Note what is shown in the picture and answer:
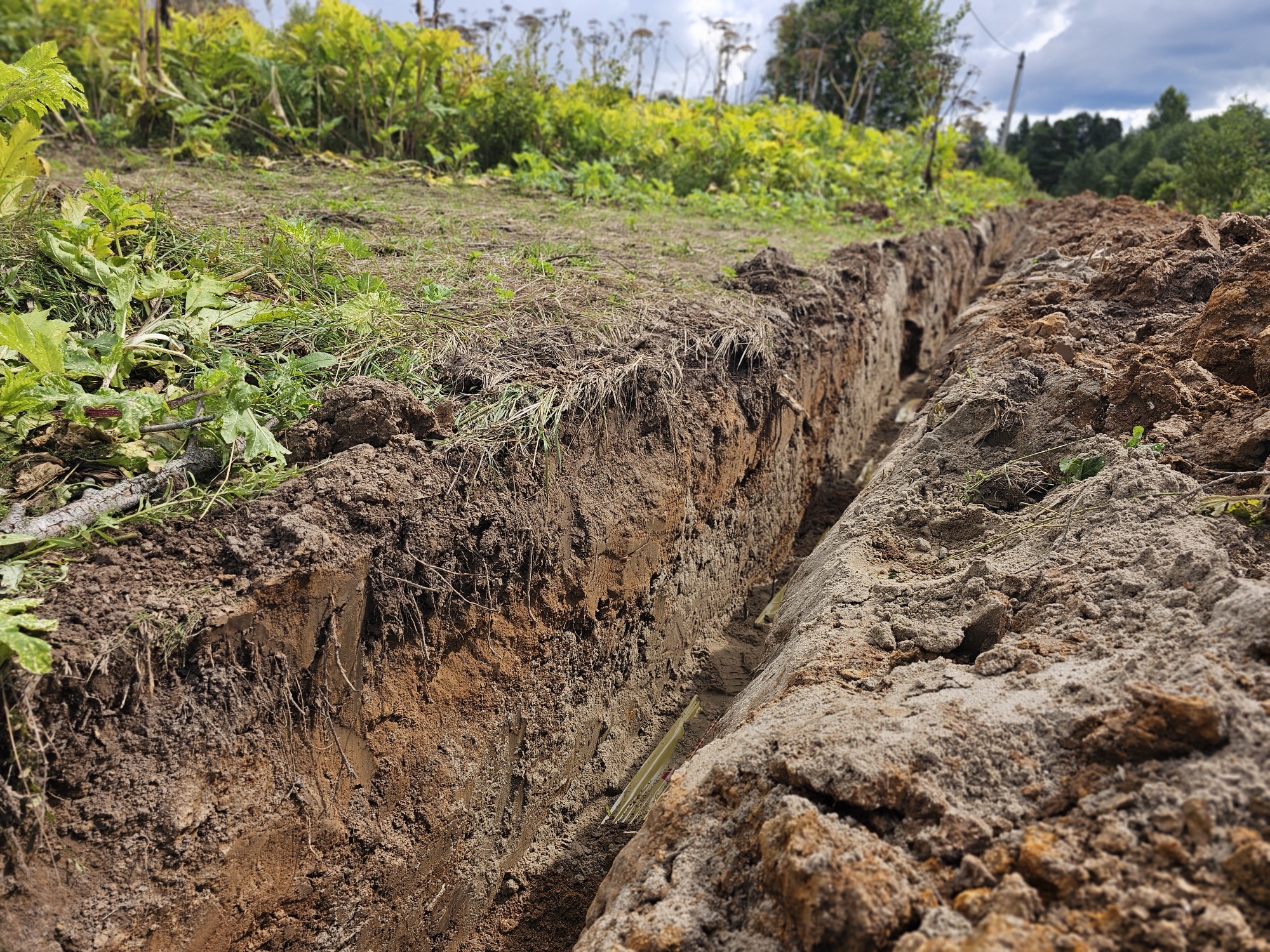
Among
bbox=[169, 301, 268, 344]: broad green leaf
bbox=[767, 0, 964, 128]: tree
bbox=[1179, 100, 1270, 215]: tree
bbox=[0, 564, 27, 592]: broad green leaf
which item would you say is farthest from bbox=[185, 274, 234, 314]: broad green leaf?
bbox=[767, 0, 964, 128]: tree

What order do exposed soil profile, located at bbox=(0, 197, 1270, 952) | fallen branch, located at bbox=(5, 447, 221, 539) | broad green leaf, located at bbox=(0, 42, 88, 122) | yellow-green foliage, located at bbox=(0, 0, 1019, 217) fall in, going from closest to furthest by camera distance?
exposed soil profile, located at bbox=(0, 197, 1270, 952), fallen branch, located at bbox=(5, 447, 221, 539), broad green leaf, located at bbox=(0, 42, 88, 122), yellow-green foliage, located at bbox=(0, 0, 1019, 217)

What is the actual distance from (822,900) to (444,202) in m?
5.82

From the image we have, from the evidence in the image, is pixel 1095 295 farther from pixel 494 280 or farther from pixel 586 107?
pixel 586 107

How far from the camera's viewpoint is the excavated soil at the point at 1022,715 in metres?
1.35

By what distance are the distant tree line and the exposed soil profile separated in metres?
8.39

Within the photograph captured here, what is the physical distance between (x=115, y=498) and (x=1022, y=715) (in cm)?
236

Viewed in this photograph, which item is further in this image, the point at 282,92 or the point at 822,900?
the point at 282,92

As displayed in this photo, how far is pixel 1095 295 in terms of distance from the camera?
15.2 feet

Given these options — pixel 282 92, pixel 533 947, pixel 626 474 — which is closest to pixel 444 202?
pixel 282 92

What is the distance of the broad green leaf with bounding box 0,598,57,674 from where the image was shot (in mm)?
1576

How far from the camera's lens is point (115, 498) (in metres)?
2.08

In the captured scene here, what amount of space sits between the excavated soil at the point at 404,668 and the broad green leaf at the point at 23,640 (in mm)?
73

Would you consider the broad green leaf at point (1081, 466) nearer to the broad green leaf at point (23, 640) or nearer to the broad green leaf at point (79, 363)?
the broad green leaf at point (23, 640)

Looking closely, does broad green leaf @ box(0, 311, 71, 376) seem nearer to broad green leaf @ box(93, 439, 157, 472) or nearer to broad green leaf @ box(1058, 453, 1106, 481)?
broad green leaf @ box(93, 439, 157, 472)
